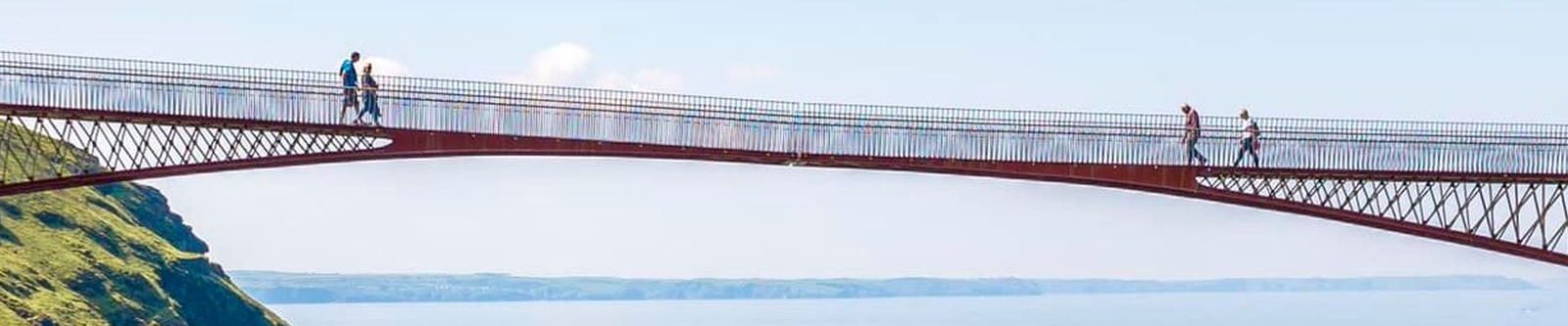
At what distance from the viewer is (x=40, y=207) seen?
323 ft

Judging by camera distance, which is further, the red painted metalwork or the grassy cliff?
the grassy cliff

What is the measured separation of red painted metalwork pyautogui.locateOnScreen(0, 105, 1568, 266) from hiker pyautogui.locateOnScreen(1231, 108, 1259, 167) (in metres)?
0.31

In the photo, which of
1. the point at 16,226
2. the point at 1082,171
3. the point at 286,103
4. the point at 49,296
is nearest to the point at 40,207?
the point at 16,226

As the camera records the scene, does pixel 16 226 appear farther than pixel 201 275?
No

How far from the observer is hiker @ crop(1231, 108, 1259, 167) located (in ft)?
182

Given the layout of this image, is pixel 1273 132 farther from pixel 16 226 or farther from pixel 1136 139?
pixel 16 226

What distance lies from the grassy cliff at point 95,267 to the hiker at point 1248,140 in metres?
34.3

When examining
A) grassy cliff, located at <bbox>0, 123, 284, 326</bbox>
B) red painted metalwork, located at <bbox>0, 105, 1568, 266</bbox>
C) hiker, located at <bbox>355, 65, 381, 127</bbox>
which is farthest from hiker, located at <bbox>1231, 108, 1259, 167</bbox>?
grassy cliff, located at <bbox>0, 123, 284, 326</bbox>

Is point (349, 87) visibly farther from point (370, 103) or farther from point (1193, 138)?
point (1193, 138)

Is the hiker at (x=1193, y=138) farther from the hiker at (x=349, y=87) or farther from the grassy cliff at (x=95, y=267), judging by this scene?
the grassy cliff at (x=95, y=267)

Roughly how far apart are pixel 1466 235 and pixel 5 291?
142ft

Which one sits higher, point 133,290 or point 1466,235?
point 1466,235

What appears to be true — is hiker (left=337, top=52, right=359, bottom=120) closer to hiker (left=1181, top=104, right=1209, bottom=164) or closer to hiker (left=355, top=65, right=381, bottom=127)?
Answer: hiker (left=355, top=65, right=381, bottom=127)

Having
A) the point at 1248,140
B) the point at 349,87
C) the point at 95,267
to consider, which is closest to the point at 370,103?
the point at 349,87
